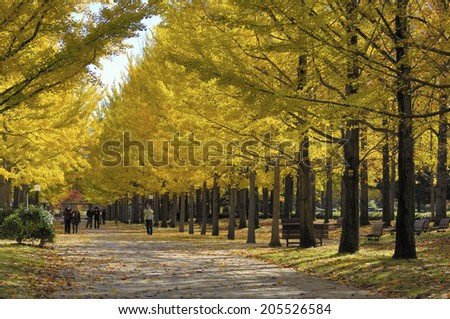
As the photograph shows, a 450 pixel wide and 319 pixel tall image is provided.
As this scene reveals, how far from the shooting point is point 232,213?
2989 centimetres

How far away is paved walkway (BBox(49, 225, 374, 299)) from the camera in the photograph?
415 inches

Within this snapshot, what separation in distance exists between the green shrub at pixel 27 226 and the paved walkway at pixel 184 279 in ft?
7.88

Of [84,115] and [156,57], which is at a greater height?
[156,57]

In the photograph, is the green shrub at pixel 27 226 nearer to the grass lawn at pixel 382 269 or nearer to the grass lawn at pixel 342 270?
the grass lawn at pixel 342 270

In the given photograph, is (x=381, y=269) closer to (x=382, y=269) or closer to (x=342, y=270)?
(x=382, y=269)

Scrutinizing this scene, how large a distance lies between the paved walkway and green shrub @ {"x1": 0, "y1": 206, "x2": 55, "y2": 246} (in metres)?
2.40

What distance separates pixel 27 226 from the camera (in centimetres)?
2088

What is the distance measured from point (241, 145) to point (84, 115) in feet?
25.0

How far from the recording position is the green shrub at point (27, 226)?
20844 millimetres

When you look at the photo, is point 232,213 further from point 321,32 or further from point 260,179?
point 321,32

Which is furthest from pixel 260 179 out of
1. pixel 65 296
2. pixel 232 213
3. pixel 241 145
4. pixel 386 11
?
pixel 65 296

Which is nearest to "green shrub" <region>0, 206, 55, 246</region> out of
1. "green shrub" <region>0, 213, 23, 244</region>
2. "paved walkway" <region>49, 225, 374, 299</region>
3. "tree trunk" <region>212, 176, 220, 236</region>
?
"green shrub" <region>0, 213, 23, 244</region>

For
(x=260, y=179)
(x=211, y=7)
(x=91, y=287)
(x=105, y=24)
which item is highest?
(x=211, y=7)

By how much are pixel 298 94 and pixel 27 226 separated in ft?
38.0
